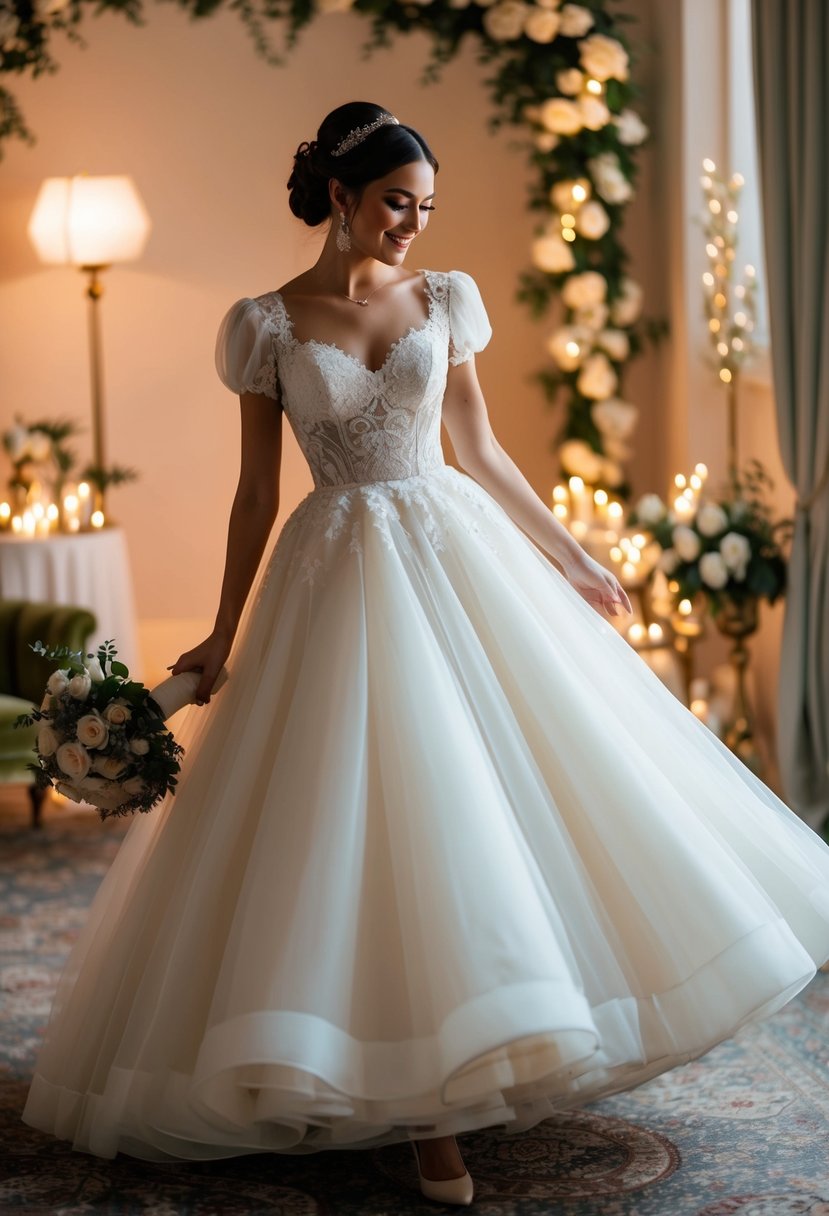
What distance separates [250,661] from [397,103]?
158 inches

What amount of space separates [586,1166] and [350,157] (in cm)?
168

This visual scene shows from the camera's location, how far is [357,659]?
2.29m

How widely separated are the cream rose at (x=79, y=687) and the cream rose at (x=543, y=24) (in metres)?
3.86

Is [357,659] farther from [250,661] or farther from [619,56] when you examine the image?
[619,56]

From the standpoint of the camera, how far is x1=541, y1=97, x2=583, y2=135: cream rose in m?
5.42

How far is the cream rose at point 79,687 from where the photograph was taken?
2.37 m

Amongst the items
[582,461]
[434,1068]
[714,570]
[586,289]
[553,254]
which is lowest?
[434,1068]

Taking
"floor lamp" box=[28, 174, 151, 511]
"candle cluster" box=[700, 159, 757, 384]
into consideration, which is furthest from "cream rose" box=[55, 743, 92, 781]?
"floor lamp" box=[28, 174, 151, 511]

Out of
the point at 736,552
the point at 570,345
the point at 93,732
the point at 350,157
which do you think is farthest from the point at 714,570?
the point at 93,732

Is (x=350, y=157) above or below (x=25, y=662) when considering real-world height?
above

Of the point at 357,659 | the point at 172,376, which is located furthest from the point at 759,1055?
the point at 172,376

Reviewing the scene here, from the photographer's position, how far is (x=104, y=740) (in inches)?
91.6

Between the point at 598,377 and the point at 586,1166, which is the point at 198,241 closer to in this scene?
the point at 598,377

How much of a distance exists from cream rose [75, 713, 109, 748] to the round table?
275 cm
